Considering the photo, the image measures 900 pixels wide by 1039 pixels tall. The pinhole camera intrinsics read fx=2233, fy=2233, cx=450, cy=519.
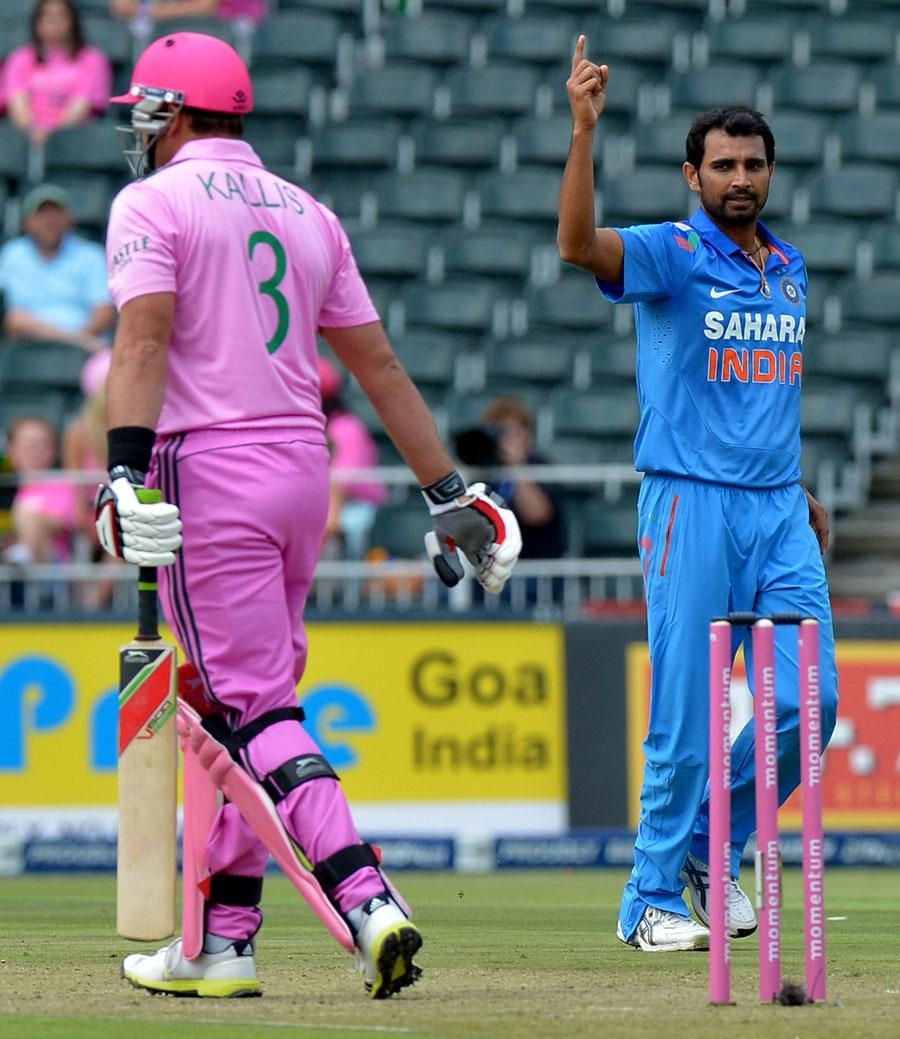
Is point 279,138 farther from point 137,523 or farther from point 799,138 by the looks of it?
point 137,523

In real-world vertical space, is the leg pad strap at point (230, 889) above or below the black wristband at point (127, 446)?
below

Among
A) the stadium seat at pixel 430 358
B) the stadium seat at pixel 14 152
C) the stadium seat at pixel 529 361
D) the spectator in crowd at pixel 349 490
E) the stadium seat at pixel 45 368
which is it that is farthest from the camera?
the stadium seat at pixel 14 152

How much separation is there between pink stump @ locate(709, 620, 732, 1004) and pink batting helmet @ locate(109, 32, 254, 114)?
1.70 m

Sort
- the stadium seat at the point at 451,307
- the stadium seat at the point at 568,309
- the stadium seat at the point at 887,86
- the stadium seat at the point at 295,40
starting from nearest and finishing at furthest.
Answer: the stadium seat at the point at 451,307, the stadium seat at the point at 568,309, the stadium seat at the point at 887,86, the stadium seat at the point at 295,40

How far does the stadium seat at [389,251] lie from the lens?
49.9 ft

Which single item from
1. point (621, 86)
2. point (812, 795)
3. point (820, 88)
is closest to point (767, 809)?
point (812, 795)

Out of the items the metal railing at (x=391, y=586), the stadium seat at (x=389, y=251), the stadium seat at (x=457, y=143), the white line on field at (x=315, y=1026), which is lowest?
the metal railing at (x=391, y=586)

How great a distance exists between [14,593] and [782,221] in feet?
20.9

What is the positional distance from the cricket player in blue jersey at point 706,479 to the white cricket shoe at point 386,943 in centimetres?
153

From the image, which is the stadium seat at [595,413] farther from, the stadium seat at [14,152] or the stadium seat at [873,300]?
the stadium seat at [14,152]

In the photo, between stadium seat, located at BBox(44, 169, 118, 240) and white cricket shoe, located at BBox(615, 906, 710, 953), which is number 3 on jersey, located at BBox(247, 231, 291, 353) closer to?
white cricket shoe, located at BBox(615, 906, 710, 953)

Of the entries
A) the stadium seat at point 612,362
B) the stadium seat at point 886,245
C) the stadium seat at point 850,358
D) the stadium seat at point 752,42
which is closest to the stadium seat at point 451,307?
the stadium seat at point 612,362

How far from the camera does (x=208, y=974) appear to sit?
506cm

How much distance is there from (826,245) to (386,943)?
11.2 meters
